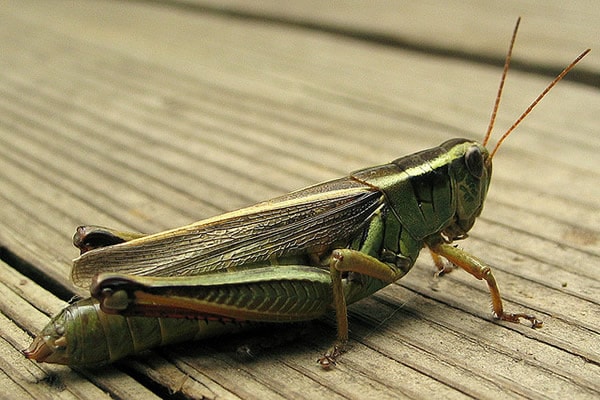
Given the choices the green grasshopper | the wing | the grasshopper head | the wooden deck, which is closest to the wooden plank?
the wooden deck

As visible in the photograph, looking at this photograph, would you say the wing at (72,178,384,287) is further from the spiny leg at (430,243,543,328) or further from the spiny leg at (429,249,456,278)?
the spiny leg at (429,249,456,278)

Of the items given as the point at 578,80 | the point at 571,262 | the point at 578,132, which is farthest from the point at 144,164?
the point at 578,80

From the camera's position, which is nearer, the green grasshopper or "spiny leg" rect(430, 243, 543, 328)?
the green grasshopper

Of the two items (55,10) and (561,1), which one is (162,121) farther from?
(561,1)

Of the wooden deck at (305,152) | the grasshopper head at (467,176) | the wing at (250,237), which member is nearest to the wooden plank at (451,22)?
the wooden deck at (305,152)

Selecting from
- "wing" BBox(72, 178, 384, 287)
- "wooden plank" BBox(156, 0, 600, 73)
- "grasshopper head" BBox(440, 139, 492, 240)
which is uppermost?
"wooden plank" BBox(156, 0, 600, 73)

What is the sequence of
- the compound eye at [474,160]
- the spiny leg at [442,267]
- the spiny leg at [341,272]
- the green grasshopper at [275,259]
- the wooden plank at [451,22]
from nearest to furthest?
1. the green grasshopper at [275,259]
2. the spiny leg at [341,272]
3. the compound eye at [474,160]
4. the spiny leg at [442,267]
5. the wooden plank at [451,22]

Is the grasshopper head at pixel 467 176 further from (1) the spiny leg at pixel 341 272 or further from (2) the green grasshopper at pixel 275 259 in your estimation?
(1) the spiny leg at pixel 341 272
